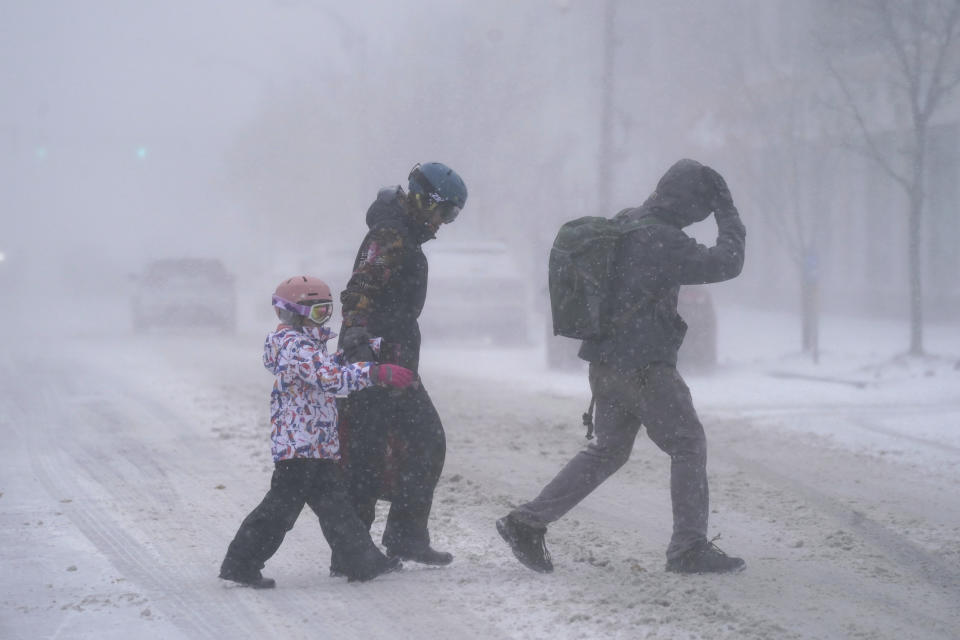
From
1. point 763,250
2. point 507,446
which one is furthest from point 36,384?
point 763,250

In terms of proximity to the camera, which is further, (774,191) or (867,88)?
(774,191)

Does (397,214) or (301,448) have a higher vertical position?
(397,214)

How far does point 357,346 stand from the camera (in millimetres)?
4965

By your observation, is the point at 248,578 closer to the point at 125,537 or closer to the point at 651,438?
the point at 125,537

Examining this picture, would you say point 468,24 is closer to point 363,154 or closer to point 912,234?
point 363,154

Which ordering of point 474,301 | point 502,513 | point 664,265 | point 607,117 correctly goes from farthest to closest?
point 474,301, point 607,117, point 502,513, point 664,265

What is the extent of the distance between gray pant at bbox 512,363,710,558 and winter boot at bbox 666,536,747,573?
0.03 meters

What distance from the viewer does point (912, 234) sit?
50.8 feet

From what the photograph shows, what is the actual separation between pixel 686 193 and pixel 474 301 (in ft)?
49.8

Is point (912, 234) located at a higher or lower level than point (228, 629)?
higher

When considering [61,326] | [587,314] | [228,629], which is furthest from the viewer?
[61,326]

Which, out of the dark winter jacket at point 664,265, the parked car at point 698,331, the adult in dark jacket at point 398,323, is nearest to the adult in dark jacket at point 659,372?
the dark winter jacket at point 664,265

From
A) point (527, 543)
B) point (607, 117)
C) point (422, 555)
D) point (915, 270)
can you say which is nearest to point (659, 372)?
point (527, 543)

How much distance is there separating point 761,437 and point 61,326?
69.4 feet
